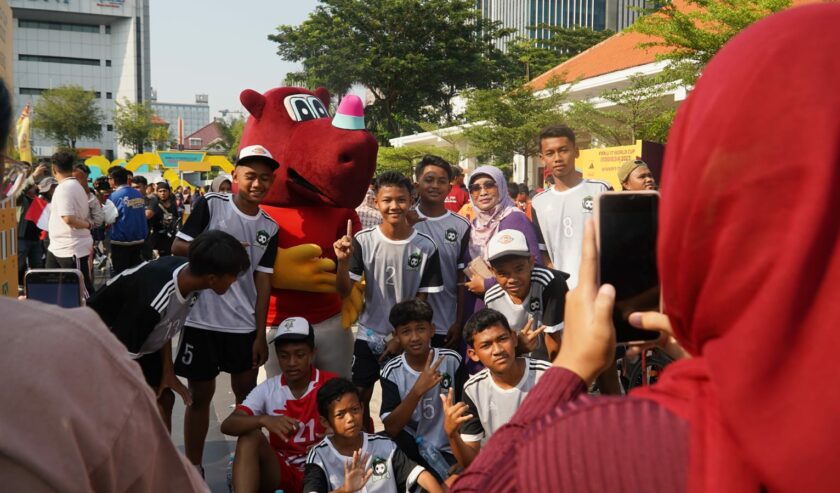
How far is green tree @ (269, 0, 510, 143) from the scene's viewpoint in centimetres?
3538

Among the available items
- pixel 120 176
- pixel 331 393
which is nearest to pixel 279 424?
pixel 331 393

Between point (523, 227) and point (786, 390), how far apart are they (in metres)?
4.20

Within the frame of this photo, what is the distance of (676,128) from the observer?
→ 0.96 metres

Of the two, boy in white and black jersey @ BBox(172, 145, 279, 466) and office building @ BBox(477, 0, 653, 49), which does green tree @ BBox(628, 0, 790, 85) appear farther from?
office building @ BBox(477, 0, 653, 49)

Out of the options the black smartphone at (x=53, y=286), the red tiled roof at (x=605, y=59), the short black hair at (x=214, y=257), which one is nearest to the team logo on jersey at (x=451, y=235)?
the short black hair at (x=214, y=257)

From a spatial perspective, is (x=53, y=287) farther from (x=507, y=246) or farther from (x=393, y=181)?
(x=507, y=246)

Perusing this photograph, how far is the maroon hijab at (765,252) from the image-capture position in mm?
797

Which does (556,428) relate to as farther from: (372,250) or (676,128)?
(372,250)

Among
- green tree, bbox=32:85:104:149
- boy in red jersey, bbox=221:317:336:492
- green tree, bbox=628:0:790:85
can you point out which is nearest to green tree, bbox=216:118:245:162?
green tree, bbox=32:85:104:149

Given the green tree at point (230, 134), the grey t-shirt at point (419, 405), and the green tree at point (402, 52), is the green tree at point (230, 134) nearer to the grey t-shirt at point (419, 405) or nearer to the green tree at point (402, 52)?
the green tree at point (402, 52)

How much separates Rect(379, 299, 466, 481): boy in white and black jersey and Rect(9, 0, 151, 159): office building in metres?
78.3

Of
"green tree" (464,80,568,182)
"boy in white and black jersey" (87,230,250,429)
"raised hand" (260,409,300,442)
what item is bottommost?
"raised hand" (260,409,300,442)

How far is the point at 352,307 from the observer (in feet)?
16.1

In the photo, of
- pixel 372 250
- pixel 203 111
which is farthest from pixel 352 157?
pixel 203 111
